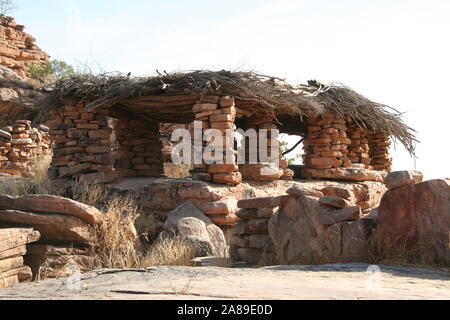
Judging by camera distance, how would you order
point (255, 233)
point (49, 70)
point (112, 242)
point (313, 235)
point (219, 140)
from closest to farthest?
point (313, 235), point (255, 233), point (112, 242), point (219, 140), point (49, 70)

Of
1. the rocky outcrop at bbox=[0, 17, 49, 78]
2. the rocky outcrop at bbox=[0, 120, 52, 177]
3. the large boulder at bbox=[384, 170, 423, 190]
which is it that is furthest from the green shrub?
the large boulder at bbox=[384, 170, 423, 190]

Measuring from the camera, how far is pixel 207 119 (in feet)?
25.9

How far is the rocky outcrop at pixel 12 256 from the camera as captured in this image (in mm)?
4301

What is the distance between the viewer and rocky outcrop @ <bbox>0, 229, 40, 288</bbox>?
14.1ft

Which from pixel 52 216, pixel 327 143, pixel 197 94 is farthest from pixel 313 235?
pixel 327 143

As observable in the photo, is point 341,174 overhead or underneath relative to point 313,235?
overhead

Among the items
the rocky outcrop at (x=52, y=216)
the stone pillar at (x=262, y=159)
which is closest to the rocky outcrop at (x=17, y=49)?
the stone pillar at (x=262, y=159)

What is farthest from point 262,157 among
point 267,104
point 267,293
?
point 267,293

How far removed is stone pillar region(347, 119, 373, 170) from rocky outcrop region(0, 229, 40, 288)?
24.7ft

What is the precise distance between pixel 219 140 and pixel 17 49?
1234cm

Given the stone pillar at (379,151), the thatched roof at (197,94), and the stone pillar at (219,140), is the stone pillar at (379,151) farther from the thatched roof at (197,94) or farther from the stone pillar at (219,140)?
the stone pillar at (219,140)

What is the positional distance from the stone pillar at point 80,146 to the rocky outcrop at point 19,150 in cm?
357

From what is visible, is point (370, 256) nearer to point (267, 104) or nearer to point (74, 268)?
point (74, 268)

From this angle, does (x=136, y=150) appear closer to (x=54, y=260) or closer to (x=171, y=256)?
(x=54, y=260)
